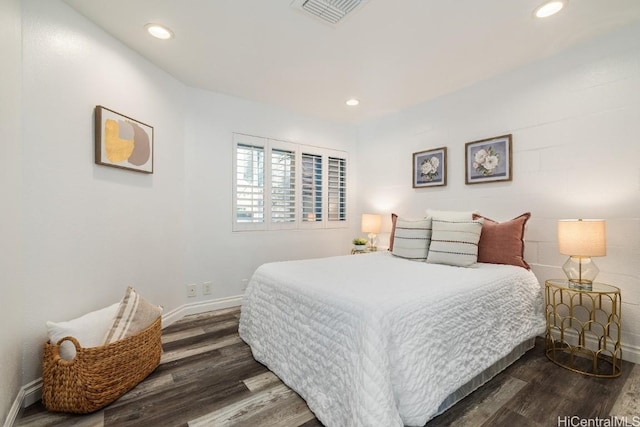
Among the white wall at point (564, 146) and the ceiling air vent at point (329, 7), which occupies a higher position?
the ceiling air vent at point (329, 7)

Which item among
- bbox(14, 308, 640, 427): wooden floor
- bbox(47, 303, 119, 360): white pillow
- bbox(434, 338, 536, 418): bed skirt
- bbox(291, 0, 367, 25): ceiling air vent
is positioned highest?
bbox(291, 0, 367, 25): ceiling air vent

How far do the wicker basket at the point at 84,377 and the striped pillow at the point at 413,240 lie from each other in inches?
91.4

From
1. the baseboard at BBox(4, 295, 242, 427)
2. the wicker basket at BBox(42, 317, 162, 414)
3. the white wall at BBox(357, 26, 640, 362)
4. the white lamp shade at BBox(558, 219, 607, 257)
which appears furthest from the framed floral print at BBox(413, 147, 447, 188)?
the wicker basket at BBox(42, 317, 162, 414)

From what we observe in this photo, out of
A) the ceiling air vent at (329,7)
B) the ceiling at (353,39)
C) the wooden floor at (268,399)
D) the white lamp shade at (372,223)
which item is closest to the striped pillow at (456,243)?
the wooden floor at (268,399)

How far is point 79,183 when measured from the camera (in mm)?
1952

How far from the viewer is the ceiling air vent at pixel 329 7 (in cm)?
183

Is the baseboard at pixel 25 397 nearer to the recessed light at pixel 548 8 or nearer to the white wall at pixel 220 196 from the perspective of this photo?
the white wall at pixel 220 196

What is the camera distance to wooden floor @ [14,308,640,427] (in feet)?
4.98

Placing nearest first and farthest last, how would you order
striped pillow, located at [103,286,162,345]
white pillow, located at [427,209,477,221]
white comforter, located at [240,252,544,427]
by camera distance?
white comforter, located at [240,252,544,427]
striped pillow, located at [103,286,162,345]
white pillow, located at [427,209,477,221]

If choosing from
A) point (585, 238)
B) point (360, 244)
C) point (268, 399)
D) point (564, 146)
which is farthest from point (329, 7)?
point (360, 244)

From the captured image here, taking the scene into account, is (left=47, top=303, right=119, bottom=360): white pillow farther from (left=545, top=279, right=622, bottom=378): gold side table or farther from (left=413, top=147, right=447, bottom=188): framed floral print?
(left=413, top=147, right=447, bottom=188): framed floral print

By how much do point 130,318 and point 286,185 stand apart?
2290 mm

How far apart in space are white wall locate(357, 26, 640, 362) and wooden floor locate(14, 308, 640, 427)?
692mm

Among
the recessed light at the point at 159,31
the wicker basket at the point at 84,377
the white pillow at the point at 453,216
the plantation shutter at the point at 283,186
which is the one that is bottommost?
the wicker basket at the point at 84,377
